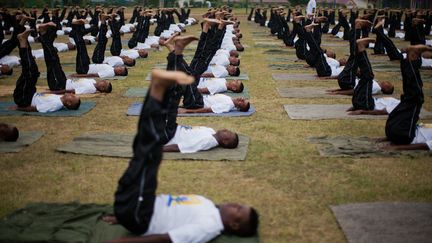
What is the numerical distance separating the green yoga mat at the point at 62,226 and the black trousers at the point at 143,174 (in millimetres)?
465

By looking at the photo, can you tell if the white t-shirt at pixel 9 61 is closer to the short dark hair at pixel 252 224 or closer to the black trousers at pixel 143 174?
the black trousers at pixel 143 174

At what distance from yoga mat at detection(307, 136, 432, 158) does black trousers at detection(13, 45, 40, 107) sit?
5466 mm

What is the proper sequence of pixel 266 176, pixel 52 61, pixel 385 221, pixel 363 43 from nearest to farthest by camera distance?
1. pixel 385 221
2. pixel 266 176
3. pixel 363 43
4. pixel 52 61

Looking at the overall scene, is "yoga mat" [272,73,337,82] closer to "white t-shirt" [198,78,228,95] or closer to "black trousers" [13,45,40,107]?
"white t-shirt" [198,78,228,95]

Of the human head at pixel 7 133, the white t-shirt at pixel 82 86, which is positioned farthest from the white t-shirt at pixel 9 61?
the human head at pixel 7 133

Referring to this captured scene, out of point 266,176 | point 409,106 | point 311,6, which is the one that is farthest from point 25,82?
point 311,6

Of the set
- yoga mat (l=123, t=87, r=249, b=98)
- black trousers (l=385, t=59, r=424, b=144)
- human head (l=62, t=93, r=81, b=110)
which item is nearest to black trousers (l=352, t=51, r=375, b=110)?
black trousers (l=385, t=59, r=424, b=144)

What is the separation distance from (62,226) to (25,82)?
5.29 m

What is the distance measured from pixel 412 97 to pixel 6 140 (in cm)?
618

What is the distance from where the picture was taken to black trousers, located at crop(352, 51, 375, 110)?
866 cm

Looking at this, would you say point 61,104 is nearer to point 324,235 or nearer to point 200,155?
point 200,155

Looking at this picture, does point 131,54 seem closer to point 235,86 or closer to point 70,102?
point 235,86

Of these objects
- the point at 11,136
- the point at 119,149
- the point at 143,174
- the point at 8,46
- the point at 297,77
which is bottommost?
the point at 297,77

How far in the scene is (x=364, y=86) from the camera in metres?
8.61
